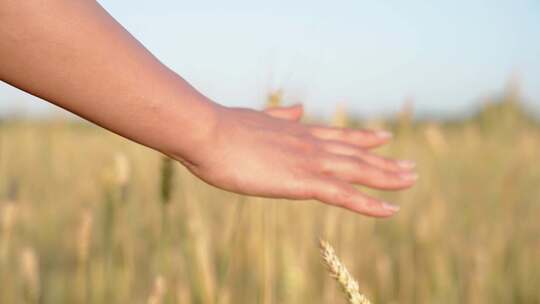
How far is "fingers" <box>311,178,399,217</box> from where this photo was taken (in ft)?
2.44

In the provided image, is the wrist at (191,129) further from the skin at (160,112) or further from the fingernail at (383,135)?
the fingernail at (383,135)

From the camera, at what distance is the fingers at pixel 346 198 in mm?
745

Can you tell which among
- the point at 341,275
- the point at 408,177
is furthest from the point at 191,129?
the point at 408,177

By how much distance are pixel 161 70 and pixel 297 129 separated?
0.25m

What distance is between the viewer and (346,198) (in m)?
0.75

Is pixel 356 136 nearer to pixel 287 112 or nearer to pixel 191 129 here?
pixel 287 112

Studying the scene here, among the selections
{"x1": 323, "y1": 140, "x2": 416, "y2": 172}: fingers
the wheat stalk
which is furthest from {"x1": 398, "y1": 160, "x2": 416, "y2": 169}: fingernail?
the wheat stalk

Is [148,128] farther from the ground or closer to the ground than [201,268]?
farther from the ground

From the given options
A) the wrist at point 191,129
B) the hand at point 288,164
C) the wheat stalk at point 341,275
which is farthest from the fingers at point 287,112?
the wheat stalk at point 341,275

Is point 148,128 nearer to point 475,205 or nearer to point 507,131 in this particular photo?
point 475,205

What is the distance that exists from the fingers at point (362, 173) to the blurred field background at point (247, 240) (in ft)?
0.48

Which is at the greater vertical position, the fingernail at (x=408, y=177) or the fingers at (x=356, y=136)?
the fingers at (x=356, y=136)

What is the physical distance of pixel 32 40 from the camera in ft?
1.69

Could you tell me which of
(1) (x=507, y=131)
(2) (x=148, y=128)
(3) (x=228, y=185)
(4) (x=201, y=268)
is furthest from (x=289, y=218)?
(1) (x=507, y=131)
